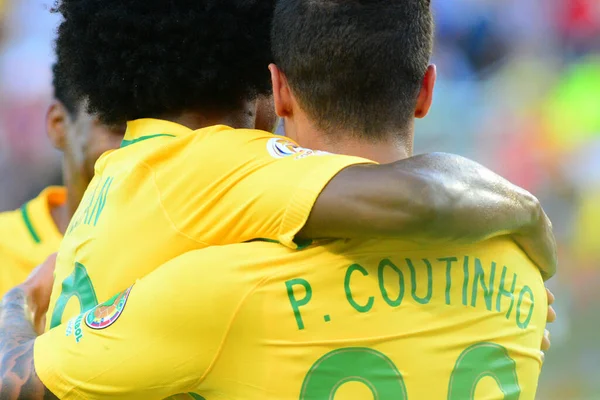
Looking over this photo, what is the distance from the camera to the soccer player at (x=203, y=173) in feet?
5.84

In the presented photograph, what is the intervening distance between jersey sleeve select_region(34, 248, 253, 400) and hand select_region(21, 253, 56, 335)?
54 cm

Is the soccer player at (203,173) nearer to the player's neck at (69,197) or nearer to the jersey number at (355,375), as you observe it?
the jersey number at (355,375)

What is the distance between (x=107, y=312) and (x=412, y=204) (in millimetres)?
674

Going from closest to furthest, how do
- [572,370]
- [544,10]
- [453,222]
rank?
[453,222], [572,370], [544,10]

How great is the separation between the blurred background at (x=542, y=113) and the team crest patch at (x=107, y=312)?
636 cm

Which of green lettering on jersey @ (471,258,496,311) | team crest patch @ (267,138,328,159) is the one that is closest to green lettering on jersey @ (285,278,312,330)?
team crest patch @ (267,138,328,159)

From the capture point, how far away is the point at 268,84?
92.9 inches

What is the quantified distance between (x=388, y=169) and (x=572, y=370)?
6.26 m

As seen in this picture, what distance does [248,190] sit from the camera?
6.05 feet

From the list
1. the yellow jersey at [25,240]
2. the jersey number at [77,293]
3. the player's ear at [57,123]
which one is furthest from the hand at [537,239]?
the player's ear at [57,123]

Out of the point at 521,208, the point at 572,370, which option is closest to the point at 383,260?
the point at 521,208

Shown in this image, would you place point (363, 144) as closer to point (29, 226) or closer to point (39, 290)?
point (39, 290)

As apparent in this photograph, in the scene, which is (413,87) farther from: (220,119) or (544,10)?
(544,10)

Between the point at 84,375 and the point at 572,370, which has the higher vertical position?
the point at 84,375
